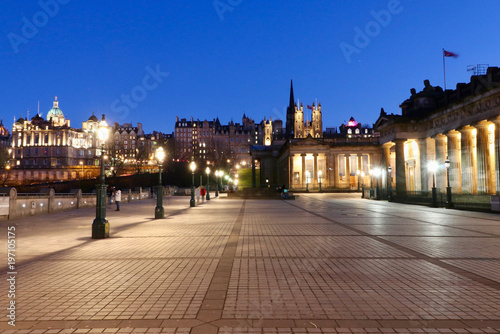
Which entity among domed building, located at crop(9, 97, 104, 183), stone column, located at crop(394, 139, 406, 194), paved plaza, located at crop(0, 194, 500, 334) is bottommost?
paved plaza, located at crop(0, 194, 500, 334)

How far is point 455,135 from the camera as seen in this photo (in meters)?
38.9

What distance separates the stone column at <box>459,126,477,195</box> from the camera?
Answer: 118 feet

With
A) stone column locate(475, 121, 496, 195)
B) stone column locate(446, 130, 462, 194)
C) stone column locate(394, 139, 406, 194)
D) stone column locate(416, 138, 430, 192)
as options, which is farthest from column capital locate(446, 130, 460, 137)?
stone column locate(394, 139, 406, 194)

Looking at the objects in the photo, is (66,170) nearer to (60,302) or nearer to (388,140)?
(388,140)

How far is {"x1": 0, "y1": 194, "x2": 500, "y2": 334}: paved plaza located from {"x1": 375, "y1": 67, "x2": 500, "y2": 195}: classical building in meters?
22.9

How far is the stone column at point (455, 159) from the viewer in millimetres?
39062

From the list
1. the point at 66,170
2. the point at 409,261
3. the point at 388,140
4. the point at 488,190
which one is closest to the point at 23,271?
the point at 409,261

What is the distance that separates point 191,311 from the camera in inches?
219

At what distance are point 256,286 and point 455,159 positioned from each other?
39.2 metres

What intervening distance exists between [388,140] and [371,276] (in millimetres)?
44040

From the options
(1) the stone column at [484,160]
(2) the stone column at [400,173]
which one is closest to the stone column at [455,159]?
(1) the stone column at [484,160]

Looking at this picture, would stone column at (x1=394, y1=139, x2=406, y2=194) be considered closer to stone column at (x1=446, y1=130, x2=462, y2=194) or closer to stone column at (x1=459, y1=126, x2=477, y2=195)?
stone column at (x1=446, y1=130, x2=462, y2=194)

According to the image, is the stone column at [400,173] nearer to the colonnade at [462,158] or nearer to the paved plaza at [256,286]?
the colonnade at [462,158]

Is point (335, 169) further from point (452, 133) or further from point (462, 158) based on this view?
point (462, 158)
